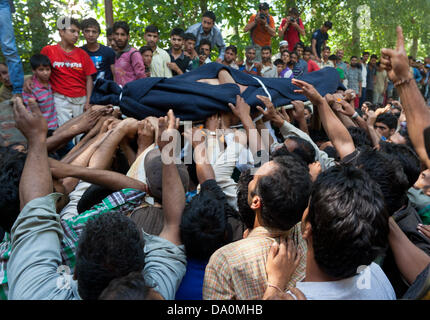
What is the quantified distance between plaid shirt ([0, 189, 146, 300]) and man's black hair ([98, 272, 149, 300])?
0.54 meters

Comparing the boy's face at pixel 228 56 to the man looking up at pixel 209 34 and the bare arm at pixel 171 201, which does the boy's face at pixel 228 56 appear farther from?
the bare arm at pixel 171 201

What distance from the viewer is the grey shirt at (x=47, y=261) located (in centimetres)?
125

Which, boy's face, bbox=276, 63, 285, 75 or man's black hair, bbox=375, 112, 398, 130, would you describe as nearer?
man's black hair, bbox=375, 112, 398, 130

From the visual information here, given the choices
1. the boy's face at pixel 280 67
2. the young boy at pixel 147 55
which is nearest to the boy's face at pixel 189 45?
the young boy at pixel 147 55

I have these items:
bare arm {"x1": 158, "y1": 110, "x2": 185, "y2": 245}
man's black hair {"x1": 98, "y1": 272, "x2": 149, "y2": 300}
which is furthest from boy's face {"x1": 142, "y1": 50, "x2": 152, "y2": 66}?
man's black hair {"x1": 98, "y1": 272, "x2": 149, "y2": 300}

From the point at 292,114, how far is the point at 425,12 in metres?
9.79

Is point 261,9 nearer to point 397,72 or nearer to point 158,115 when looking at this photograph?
point 158,115

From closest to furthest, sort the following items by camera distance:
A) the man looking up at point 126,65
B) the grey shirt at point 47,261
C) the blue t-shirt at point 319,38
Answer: the grey shirt at point 47,261, the man looking up at point 126,65, the blue t-shirt at point 319,38

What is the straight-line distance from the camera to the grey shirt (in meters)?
1.25

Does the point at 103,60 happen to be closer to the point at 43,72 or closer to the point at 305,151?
the point at 43,72

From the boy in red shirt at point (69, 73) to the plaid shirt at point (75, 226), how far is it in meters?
2.63

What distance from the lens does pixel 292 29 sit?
308 inches

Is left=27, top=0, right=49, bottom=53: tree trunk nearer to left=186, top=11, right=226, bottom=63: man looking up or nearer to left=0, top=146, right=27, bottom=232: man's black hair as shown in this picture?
left=186, top=11, right=226, bottom=63: man looking up

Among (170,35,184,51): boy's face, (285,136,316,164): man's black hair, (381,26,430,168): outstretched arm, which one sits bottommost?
(285,136,316,164): man's black hair
